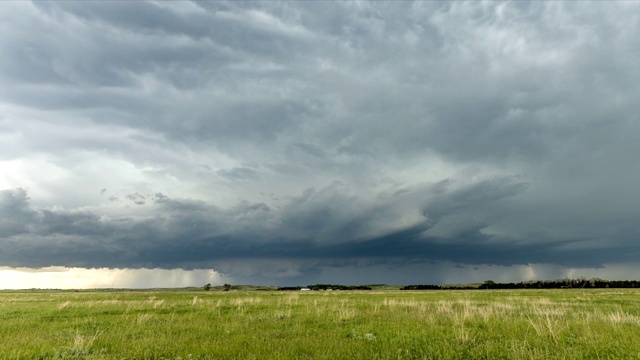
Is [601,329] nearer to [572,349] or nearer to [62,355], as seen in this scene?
[572,349]

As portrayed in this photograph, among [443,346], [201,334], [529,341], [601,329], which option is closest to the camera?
[443,346]

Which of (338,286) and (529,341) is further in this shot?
(338,286)

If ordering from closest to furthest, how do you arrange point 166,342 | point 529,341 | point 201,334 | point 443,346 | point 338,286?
point 443,346 < point 529,341 < point 166,342 < point 201,334 < point 338,286

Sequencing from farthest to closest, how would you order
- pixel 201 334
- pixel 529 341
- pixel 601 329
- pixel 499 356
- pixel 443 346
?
pixel 201 334 → pixel 601 329 → pixel 529 341 → pixel 443 346 → pixel 499 356

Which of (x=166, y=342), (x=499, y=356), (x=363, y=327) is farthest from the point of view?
(x=363, y=327)

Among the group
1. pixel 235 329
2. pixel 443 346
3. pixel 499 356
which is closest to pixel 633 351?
pixel 499 356

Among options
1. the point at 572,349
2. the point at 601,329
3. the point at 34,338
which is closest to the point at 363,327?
the point at 572,349

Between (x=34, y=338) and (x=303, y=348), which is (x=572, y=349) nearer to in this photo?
(x=303, y=348)

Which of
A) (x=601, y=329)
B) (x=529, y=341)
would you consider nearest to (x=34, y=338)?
(x=529, y=341)

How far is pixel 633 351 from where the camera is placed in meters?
10.5

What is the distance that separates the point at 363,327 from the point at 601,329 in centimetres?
902

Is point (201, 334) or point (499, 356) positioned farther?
point (201, 334)

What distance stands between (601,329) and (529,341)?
4.68m

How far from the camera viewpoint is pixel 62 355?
11328 millimetres
